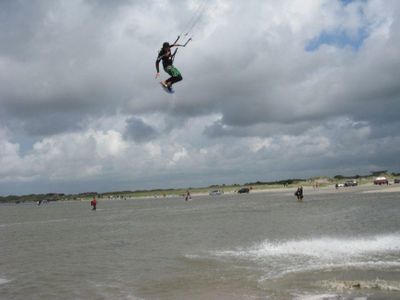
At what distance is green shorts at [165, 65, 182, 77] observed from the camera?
44.6 ft

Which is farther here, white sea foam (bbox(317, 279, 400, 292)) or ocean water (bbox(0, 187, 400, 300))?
ocean water (bbox(0, 187, 400, 300))

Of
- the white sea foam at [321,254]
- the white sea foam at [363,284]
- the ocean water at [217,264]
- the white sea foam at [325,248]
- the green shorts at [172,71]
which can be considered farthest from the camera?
the white sea foam at [325,248]

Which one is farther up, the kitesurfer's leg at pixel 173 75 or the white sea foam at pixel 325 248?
the kitesurfer's leg at pixel 173 75


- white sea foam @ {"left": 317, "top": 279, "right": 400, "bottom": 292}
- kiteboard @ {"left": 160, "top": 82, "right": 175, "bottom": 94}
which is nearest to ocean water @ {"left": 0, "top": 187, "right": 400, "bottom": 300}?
white sea foam @ {"left": 317, "top": 279, "right": 400, "bottom": 292}

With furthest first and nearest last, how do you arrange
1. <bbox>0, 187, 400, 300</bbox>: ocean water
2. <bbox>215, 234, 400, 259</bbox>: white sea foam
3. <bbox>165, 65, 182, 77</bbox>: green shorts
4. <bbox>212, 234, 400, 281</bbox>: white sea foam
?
<bbox>215, 234, 400, 259</bbox>: white sea foam, <bbox>212, 234, 400, 281</bbox>: white sea foam, <bbox>0, 187, 400, 300</bbox>: ocean water, <bbox>165, 65, 182, 77</bbox>: green shorts

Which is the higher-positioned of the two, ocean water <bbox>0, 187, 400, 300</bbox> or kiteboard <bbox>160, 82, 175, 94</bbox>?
kiteboard <bbox>160, 82, 175, 94</bbox>

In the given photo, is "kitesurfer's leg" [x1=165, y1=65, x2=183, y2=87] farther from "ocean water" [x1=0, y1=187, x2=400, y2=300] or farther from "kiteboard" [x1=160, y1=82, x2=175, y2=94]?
"ocean water" [x1=0, y1=187, x2=400, y2=300]

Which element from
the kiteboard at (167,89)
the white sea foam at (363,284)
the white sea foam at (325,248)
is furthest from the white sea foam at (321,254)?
the kiteboard at (167,89)

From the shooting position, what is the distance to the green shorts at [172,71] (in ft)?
44.6

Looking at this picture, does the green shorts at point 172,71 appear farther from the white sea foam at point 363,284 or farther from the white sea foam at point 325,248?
the white sea foam at point 325,248

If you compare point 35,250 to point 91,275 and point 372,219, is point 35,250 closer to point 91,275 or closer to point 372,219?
point 91,275

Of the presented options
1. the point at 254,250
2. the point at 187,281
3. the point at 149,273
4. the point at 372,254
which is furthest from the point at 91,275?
the point at 372,254

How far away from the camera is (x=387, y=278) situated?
1421 cm

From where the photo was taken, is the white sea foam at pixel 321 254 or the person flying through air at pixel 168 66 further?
the white sea foam at pixel 321 254
